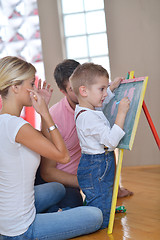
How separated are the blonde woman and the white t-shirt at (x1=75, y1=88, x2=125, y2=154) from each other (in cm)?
18

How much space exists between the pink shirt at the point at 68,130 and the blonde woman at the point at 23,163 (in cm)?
55

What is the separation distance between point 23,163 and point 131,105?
2.08 ft

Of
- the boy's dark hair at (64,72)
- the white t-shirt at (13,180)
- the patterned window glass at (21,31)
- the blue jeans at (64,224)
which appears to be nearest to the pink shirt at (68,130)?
the boy's dark hair at (64,72)

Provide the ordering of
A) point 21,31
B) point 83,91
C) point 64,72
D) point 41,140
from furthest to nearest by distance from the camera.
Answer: point 21,31
point 64,72
point 83,91
point 41,140

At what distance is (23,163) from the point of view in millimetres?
1690

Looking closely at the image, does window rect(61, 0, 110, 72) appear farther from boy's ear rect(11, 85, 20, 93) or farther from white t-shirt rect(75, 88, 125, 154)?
boy's ear rect(11, 85, 20, 93)

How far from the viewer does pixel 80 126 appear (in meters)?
1.90

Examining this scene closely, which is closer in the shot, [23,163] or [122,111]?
[23,163]

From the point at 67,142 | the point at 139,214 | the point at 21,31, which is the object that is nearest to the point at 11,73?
the point at 67,142

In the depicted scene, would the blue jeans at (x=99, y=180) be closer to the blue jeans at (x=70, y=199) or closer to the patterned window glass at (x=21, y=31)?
the blue jeans at (x=70, y=199)

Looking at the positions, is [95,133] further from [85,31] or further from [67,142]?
[85,31]

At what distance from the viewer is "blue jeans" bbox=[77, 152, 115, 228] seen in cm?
189

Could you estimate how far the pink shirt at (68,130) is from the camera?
233cm

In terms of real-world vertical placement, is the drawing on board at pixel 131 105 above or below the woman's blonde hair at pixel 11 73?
below
